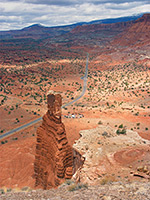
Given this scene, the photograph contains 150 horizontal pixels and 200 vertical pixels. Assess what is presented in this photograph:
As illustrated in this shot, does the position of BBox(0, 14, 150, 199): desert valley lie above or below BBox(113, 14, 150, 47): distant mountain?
below

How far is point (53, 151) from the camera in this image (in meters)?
12.4

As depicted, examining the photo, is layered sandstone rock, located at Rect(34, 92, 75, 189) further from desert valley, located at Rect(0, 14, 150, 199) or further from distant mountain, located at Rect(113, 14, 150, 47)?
distant mountain, located at Rect(113, 14, 150, 47)

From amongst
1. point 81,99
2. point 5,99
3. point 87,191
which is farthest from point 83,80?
point 87,191

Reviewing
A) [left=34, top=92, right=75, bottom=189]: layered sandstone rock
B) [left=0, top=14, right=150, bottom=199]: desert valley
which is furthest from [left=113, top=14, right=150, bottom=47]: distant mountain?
[left=34, top=92, right=75, bottom=189]: layered sandstone rock

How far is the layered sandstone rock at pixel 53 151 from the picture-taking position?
38.3ft

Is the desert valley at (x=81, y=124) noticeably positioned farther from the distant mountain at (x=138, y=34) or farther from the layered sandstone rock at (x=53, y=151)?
the distant mountain at (x=138, y=34)

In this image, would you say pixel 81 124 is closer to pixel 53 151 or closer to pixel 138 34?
pixel 53 151

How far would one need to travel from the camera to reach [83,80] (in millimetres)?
65750

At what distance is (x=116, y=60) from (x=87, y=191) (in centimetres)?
8832

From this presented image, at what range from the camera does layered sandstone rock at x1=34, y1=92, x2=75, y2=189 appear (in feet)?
38.3

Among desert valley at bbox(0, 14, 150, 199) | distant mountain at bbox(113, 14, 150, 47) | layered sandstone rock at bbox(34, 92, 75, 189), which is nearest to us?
desert valley at bbox(0, 14, 150, 199)

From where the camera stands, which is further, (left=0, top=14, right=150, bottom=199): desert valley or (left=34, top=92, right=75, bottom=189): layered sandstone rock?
(left=34, top=92, right=75, bottom=189): layered sandstone rock

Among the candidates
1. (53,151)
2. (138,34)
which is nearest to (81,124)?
(53,151)

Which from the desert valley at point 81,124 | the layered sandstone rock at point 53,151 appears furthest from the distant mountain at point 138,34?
the layered sandstone rock at point 53,151
